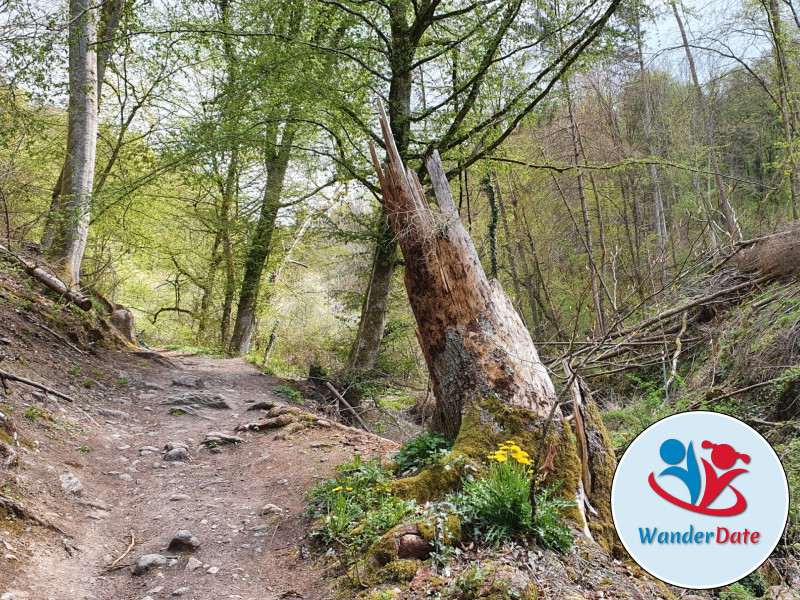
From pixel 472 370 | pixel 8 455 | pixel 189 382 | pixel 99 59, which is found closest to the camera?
pixel 8 455

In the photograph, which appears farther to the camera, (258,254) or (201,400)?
(258,254)

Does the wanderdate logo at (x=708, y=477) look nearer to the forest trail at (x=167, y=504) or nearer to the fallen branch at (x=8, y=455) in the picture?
the forest trail at (x=167, y=504)

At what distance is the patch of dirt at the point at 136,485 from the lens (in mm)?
3117

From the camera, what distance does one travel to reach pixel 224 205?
14047 mm

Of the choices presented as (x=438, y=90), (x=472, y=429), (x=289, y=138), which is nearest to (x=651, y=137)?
(x=438, y=90)

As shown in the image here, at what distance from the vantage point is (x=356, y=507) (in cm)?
363

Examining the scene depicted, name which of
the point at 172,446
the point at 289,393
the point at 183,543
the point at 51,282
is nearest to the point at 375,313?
the point at 289,393

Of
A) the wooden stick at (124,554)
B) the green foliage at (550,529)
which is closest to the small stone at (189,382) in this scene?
the wooden stick at (124,554)

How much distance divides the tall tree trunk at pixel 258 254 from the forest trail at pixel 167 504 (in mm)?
6203

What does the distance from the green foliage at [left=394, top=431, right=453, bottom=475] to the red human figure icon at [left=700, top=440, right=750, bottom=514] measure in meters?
2.15

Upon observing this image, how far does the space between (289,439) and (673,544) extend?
455 centimetres

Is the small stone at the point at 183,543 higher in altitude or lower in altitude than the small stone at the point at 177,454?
lower

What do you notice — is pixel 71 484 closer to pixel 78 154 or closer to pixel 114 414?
pixel 114 414

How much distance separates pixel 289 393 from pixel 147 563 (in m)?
5.73
